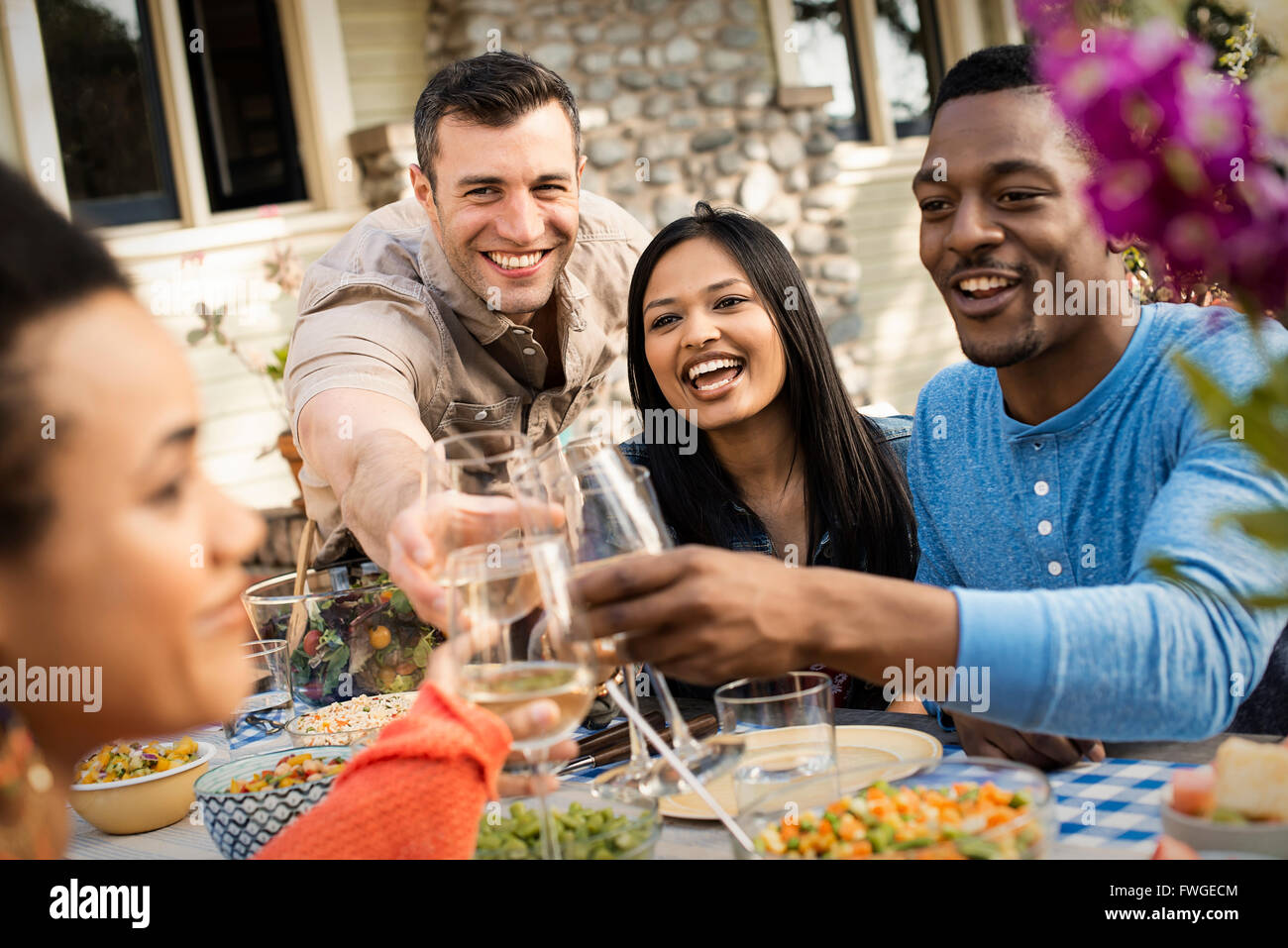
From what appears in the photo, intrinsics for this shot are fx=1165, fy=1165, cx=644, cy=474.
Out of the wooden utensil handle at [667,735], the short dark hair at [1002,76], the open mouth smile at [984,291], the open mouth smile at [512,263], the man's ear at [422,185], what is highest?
the man's ear at [422,185]

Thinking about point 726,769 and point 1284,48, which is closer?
point 1284,48

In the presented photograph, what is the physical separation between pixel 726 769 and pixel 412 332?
5.96ft

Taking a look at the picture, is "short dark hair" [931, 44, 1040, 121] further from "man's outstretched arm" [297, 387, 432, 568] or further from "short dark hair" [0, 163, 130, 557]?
"short dark hair" [0, 163, 130, 557]

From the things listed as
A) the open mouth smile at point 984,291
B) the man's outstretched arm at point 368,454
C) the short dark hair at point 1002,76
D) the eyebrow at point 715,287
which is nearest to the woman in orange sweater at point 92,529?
the man's outstretched arm at point 368,454

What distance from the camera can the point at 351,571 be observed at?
2562 mm

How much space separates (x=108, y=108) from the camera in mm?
6043

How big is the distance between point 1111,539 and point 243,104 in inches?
229

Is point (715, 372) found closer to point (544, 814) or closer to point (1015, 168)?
point (1015, 168)

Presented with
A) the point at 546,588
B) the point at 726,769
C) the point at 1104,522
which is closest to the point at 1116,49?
the point at 546,588

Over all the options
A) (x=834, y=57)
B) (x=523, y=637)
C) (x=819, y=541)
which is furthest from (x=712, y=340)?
(x=834, y=57)

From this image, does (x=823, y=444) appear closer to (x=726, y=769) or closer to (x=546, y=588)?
(x=726, y=769)

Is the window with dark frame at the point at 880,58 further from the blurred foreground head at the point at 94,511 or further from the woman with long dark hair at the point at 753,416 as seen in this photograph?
the blurred foreground head at the point at 94,511

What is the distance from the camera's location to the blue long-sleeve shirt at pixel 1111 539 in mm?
1316

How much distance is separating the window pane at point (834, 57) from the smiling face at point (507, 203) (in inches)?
Result: 265
